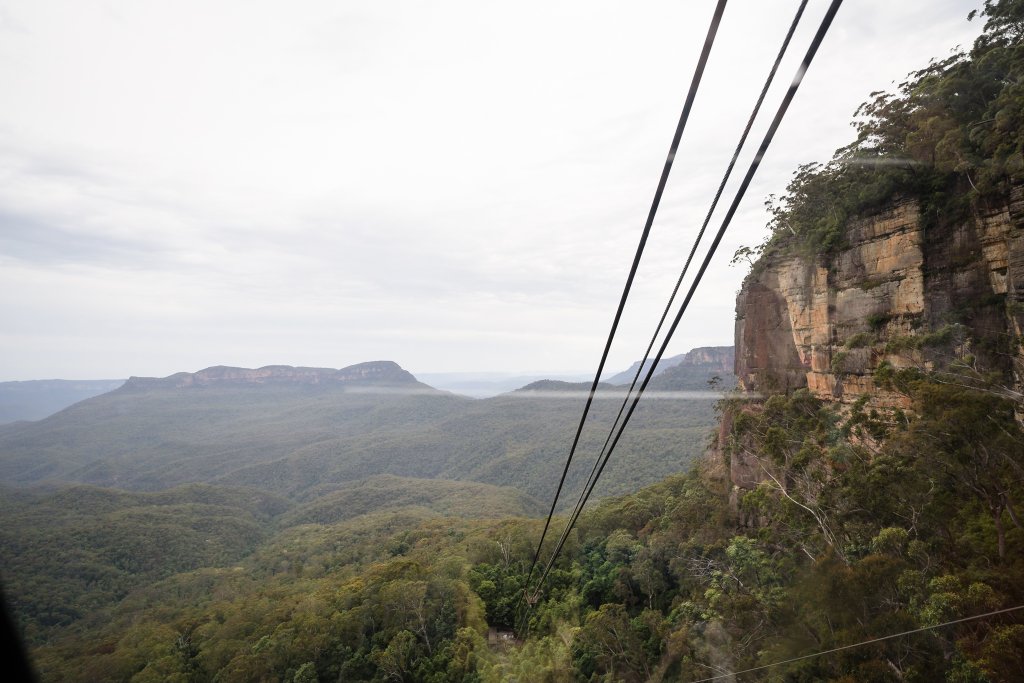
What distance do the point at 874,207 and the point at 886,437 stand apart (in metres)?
7.89

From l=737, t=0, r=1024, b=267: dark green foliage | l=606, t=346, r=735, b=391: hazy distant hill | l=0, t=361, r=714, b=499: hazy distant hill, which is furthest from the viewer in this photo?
l=606, t=346, r=735, b=391: hazy distant hill

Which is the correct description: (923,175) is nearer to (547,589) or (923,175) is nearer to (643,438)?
(547,589)

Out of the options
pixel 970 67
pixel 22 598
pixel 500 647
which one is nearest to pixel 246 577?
pixel 22 598

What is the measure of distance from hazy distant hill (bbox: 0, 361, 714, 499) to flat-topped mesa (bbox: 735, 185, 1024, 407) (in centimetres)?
4080

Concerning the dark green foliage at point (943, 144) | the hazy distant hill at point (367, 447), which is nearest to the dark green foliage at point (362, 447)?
the hazy distant hill at point (367, 447)

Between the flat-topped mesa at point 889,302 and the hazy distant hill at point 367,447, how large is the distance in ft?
134

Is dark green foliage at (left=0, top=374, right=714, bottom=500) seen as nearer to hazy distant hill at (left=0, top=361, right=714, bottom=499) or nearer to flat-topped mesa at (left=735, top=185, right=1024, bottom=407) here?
hazy distant hill at (left=0, top=361, right=714, bottom=499)

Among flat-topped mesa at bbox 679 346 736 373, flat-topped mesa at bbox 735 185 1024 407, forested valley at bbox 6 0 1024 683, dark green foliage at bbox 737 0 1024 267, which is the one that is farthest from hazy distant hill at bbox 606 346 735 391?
dark green foliage at bbox 737 0 1024 267

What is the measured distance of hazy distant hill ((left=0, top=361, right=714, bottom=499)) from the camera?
79.3 m

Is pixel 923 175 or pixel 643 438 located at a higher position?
pixel 923 175

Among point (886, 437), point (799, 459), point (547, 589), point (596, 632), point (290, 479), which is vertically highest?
point (886, 437)

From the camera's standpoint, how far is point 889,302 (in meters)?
14.1

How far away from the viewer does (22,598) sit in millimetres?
47094

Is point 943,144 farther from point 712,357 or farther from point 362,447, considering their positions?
point 362,447
